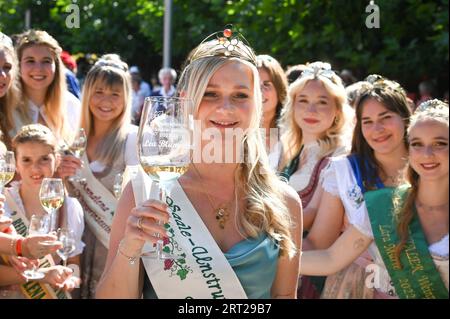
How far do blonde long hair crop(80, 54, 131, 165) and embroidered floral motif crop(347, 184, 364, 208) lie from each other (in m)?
1.37

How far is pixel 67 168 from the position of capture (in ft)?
13.2

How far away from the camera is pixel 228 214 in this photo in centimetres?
258

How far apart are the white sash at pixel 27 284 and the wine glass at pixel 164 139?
197 centimetres

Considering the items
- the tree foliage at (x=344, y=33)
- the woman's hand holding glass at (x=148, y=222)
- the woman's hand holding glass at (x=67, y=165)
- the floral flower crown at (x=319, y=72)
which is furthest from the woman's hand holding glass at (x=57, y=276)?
the tree foliage at (x=344, y=33)

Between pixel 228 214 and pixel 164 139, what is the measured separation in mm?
656

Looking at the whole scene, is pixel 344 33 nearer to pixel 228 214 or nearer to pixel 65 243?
pixel 65 243

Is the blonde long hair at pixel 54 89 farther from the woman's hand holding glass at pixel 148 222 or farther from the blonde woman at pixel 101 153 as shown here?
the woman's hand holding glass at pixel 148 222

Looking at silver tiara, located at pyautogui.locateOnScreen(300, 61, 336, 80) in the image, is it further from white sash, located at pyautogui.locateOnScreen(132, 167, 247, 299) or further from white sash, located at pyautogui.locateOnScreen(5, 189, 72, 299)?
white sash, located at pyautogui.locateOnScreen(132, 167, 247, 299)

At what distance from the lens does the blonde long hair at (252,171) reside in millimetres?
2475

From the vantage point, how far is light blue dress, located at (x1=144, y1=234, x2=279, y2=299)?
243 centimetres

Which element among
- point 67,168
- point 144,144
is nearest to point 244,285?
point 144,144

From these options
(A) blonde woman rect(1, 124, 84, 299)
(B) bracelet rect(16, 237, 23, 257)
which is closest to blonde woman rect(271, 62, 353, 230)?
(A) blonde woman rect(1, 124, 84, 299)

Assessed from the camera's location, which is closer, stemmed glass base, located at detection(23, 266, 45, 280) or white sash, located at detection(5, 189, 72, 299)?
stemmed glass base, located at detection(23, 266, 45, 280)

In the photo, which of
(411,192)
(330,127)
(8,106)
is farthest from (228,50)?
(330,127)
